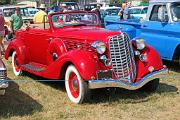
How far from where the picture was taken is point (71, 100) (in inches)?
267

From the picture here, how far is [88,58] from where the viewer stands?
254 inches

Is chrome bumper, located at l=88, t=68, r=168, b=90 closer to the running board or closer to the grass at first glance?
the grass

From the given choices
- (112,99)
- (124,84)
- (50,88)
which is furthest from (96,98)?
(50,88)

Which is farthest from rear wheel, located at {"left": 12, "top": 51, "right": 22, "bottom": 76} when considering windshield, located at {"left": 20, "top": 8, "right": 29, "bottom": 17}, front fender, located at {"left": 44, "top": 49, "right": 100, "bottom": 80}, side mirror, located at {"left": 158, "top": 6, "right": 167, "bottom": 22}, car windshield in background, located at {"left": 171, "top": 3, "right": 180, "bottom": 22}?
windshield, located at {"left": 20, "top": 8, "right": 29, "bottom": 17}

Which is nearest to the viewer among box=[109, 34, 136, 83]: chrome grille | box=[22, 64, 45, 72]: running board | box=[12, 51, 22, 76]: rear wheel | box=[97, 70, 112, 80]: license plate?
box=[97, 70, 112, 80]: license plate

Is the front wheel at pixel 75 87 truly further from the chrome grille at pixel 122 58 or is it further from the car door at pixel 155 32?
the car door at pixel 155 32

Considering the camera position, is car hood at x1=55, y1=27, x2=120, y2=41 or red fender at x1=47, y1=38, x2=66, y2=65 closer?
car hood at x1=55, y1=27, x2=120, y2=41

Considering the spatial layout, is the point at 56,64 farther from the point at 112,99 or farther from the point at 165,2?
the point at 165,2

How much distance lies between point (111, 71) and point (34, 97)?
158cm

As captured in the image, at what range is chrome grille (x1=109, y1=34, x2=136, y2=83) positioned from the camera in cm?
671

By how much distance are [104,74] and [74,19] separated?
215 cm

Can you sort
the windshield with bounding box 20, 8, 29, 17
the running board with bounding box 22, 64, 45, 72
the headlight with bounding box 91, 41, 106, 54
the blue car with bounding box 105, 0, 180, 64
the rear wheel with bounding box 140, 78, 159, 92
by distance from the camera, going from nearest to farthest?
1. the headlight with bounding box 91, 41, 106, 54
2. the rear wheel with bounding box 140, 78, 159, 92
3. the running board with bounding box 22, 64, 45, 72
4. the blue car with bounding box 105, 0, 180, 64
5. the windshield with bounding box 20, 8, 29, 17

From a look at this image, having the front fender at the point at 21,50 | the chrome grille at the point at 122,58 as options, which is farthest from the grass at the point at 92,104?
the front fender at the point at 21,50

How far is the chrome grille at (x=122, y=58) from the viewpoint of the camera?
6711 millimetres
